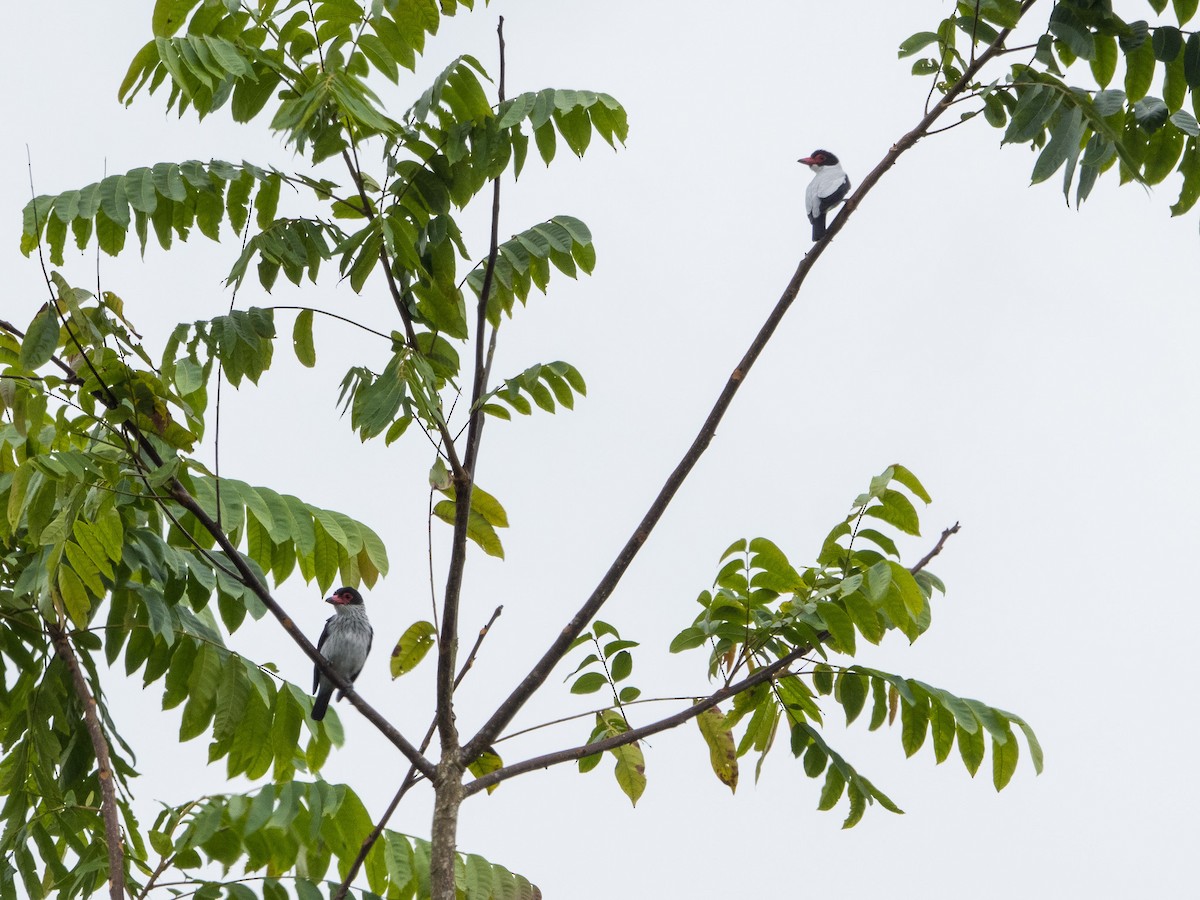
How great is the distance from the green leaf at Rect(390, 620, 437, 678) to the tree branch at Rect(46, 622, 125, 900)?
0.90 m

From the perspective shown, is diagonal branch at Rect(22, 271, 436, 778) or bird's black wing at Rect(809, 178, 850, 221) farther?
bird's black wing at Rect(809, 178, 850, 221)

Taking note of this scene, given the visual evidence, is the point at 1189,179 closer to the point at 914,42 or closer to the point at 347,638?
the point at 914,42

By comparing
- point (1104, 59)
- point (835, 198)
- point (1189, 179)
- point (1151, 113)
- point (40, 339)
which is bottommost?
point (40, 339)

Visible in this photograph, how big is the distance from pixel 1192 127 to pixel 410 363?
2.47 m

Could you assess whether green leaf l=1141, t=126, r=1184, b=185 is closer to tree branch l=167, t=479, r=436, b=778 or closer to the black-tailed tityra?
tree branch l=167, t=479, r=436, b=778

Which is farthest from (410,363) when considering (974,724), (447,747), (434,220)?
(974,724)

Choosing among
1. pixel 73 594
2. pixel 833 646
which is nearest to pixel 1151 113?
pixel 833 646

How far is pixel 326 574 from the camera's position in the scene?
15.3 ft

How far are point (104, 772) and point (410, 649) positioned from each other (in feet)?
3.18

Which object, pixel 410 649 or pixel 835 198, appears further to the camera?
pixel 835 198

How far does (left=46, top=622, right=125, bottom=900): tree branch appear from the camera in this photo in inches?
139

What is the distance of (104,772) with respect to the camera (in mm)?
3949

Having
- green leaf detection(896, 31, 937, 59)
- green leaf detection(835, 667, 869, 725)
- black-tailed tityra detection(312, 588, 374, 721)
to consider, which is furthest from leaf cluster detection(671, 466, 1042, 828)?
black-tailed tityra detection(312, 588, 374, 721)

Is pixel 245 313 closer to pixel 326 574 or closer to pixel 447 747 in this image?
pixel 326 574
